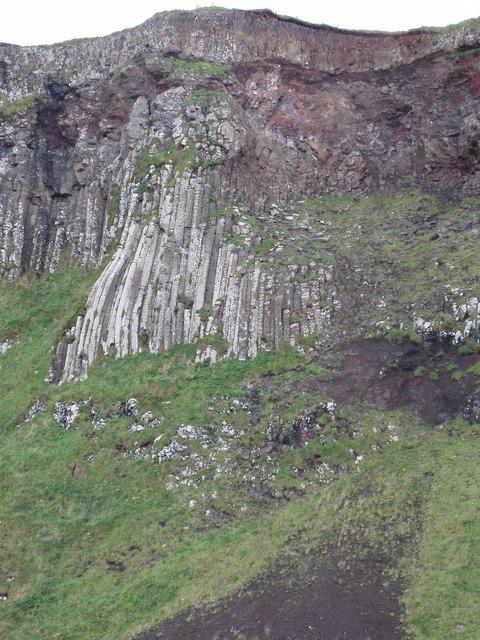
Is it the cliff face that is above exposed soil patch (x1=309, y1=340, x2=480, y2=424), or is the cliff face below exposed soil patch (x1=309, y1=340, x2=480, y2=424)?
above

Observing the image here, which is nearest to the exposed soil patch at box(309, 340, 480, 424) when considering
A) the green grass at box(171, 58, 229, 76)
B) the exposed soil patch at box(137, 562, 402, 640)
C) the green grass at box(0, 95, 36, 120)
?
the exposed soil patch at box(137, 562, 402, 640)

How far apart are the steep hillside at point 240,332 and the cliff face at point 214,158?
11 cm

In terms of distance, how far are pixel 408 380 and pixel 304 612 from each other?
30.9ft

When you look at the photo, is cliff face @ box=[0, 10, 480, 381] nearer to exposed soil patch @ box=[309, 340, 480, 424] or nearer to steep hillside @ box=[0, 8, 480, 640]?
steep hillside @ box=[0, 8, 480, 640]

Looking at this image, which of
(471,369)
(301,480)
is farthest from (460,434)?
(301,480)

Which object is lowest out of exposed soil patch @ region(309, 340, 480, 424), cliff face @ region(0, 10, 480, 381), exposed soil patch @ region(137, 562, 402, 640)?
exposed soil patch @ region(137, 562, 402, 640)

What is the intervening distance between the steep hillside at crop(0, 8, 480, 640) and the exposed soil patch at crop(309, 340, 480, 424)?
0.08 m

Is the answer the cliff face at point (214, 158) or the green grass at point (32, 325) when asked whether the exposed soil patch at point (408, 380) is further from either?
the green grass at point (32, 325)

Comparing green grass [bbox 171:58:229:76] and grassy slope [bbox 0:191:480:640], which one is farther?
green grass [bbox 171:58:229:76]

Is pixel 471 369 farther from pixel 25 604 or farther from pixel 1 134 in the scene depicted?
Result: pixel 1 134

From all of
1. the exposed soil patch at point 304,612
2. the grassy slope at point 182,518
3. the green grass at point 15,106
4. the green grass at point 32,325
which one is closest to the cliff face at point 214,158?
the green grass at point 15,106

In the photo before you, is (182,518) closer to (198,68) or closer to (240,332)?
(240,332)

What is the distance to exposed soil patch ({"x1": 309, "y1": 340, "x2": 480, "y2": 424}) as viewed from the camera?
24.1 m

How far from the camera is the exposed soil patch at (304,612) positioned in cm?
1719
